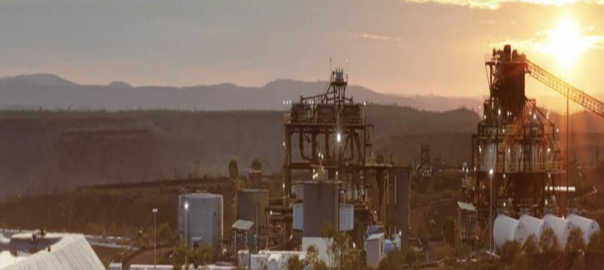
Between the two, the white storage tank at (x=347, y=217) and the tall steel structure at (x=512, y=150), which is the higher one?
the tall steel structure at (x=512, y=150)

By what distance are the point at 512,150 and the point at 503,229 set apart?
624cm

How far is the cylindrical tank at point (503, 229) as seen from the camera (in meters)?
57.1

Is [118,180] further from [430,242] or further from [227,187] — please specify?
[430,242]

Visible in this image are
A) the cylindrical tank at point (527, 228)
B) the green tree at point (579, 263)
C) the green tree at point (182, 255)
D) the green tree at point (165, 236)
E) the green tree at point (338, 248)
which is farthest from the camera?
the green tree at point (165, 236)

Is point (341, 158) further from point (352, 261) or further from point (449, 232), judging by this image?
point (352, 261)

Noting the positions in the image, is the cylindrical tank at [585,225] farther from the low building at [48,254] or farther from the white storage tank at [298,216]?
the low building at [48,254]

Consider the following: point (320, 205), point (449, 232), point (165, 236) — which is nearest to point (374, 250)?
point (320, 205)

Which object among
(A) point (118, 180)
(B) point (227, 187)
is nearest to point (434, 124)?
(A) point (118, 180)

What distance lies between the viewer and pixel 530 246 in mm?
54312

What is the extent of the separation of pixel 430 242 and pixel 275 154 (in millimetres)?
115834

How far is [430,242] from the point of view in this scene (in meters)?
66.9

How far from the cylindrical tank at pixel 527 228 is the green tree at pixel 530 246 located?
111 centimetres

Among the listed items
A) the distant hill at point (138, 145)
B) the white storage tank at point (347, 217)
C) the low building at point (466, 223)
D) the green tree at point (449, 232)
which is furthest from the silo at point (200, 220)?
the distant hill at point (138, 145)

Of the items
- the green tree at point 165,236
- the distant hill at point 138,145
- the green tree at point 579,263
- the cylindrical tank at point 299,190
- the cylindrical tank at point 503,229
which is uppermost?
the distant hill at point 138,145
